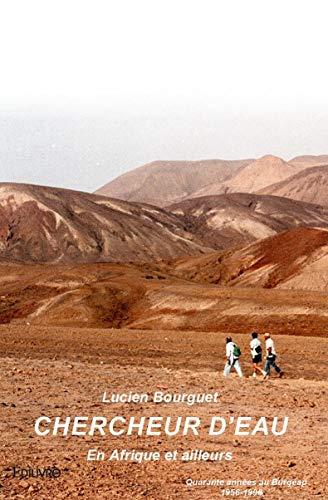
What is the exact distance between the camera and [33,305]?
62406 millimetres

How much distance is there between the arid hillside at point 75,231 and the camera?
153 meters

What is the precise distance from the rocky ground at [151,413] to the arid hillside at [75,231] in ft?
393

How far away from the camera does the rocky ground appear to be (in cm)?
1153

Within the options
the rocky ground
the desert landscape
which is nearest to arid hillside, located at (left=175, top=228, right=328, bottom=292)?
the desert landscape

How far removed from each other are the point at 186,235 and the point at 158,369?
15551 centimetres

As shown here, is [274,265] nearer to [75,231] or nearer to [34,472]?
[34,472]

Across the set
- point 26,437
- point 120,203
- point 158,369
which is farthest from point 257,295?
point 120,203

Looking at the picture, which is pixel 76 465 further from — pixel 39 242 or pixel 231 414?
pixel 39 242

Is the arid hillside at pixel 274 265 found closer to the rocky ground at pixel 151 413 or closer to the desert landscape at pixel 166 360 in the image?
the desert landscape at pixel 166 360

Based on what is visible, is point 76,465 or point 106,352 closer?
point 76,465

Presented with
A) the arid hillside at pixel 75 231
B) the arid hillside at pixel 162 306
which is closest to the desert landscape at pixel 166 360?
the arid hillside at pixel 162 306

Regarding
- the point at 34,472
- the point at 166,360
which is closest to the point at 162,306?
the point at 166,360

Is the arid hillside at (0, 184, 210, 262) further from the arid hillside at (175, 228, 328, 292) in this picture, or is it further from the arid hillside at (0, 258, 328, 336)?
the arid hillside at (0, 258, 328, 336)

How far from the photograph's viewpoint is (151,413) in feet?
55.5
